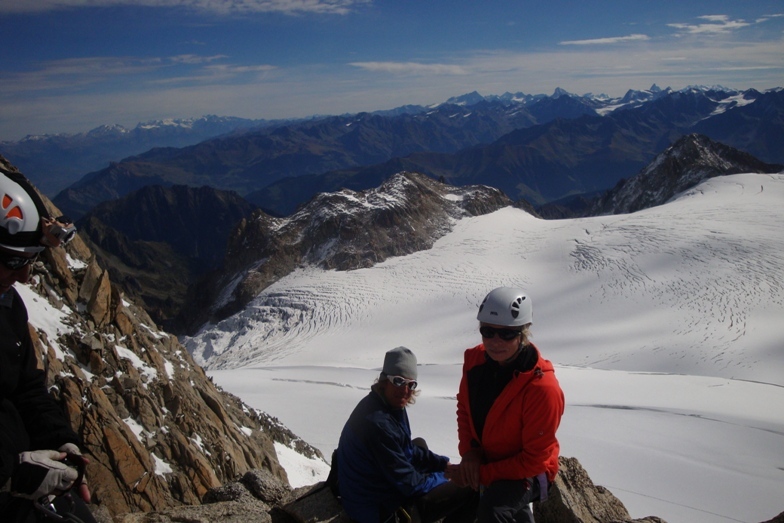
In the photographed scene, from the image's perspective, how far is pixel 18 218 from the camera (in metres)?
3.32

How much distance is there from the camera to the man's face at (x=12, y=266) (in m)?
3.38

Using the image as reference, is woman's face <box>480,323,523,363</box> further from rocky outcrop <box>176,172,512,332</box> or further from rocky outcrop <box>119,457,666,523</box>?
rocky outcrop <box>176,172,512,332</box>

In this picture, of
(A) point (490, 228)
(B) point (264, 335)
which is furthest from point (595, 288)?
(B) point (264, 335)

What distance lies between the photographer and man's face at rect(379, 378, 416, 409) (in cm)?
532

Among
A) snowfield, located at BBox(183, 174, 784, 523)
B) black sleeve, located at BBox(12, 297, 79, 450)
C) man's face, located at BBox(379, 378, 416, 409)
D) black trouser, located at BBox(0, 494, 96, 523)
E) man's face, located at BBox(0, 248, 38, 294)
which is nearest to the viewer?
black trouser, located at BBox(0, 494, 96, 523)

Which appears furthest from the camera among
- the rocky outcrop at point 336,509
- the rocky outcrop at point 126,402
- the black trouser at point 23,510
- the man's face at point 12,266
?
the rocky outcrop at point 126,402

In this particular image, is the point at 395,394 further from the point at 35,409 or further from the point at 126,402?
the point at 126,402

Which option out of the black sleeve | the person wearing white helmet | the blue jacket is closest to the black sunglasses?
the person wearing white helmet

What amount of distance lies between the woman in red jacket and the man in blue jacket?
2.06ft

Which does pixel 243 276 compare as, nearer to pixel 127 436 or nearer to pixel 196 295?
pixel 196 295

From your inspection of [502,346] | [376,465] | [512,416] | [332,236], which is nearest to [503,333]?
[502,346]

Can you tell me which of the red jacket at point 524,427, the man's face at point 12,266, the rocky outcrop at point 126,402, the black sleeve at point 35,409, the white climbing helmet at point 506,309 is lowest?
the rocky outcrop at point 126,402

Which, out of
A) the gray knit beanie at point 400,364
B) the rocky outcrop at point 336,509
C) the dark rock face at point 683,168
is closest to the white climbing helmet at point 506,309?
the gray knit beanie at point 400,364

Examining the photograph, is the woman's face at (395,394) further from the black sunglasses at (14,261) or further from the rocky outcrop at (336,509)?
the black sunglasses at (14,261)
